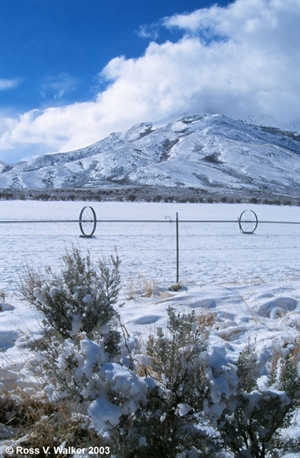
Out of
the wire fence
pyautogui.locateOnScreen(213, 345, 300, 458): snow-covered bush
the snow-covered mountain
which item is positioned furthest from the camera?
the snow-covered mountain

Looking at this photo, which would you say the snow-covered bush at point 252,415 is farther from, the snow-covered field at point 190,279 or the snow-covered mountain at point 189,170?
the snow-covered mountain at point 189,170

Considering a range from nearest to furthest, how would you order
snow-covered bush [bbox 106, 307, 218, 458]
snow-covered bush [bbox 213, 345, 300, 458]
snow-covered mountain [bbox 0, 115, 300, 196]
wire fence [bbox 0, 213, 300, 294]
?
1. snow-covered bush [bbox 106, 307, 218, 458]
2. snow-covered bush [bbox 213, 345, 300, 458]
3. wire fence [bbox 0, 213, 300, 294]
4. snow-covered mountain [bbox 0, 115, 300, 196]

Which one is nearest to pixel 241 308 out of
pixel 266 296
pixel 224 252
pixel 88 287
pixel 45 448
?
pixel 266 296

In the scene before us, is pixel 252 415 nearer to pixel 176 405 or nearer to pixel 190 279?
Answer: pixel 176 405

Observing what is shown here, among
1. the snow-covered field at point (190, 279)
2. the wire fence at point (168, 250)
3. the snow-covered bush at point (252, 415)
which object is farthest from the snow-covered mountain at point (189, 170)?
the snow-covered bush at point (252, 415)

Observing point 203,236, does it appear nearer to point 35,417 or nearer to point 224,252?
point 224,252

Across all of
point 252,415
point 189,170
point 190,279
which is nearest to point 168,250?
point 190,279

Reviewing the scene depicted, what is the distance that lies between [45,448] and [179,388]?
1.02 metres

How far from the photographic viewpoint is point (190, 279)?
8.83m

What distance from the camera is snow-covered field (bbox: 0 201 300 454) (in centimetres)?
476

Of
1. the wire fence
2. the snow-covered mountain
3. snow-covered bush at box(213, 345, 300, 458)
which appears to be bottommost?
the wire fence

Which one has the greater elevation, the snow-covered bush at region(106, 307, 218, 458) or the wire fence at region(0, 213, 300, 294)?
the snow-covered bush at region(106, 307, 218, 458)

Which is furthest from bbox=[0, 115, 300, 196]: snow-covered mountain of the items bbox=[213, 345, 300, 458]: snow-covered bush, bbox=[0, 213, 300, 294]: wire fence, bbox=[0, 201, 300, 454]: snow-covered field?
bbox=[213, 345, 300, 458]: snow-covered bush

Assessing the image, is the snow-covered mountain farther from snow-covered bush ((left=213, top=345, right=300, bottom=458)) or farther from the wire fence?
snow-covered bush ((left=213, top=345, right=300, bottom=458))
